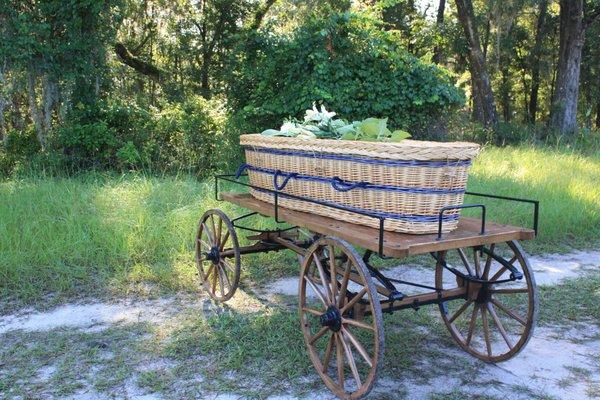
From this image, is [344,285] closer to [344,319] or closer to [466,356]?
[344,319]

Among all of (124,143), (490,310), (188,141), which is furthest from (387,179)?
(124,143)

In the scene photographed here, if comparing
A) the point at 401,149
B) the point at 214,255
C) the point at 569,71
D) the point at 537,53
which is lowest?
the point at 214,255

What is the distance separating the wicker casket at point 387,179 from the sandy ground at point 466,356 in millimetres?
1025

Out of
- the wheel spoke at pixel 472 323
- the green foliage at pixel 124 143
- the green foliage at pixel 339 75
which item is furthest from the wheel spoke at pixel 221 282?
the green foliage at pixel 124 143

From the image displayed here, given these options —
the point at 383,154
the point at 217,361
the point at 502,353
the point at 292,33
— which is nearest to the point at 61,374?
the point at 217,361

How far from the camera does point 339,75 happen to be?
9703mm

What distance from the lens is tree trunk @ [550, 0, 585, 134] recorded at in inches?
621

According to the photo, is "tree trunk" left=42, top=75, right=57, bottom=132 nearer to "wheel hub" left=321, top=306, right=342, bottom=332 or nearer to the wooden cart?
the wooden cart

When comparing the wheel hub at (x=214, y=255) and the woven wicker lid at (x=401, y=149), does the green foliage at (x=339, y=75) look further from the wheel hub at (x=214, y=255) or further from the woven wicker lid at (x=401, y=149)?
the woven wicker lid at (x=401, y=149)

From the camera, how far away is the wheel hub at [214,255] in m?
5.00

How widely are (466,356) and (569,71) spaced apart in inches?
573

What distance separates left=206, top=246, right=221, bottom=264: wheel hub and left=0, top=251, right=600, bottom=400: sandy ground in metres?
0.38

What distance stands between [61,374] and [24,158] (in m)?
8.31

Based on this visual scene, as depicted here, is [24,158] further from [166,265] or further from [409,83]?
[409,83]
